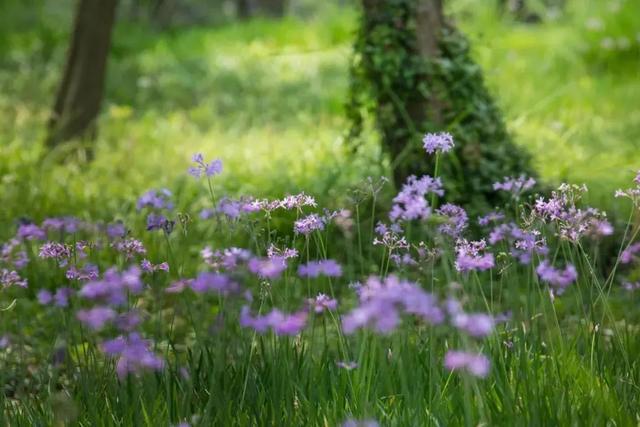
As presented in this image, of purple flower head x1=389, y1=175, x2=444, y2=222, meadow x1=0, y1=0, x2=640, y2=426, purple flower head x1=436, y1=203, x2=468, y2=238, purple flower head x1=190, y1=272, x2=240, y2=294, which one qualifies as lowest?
meadow x1=0, y1=0, x2=640, y2=426

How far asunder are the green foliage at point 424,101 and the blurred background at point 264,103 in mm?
186

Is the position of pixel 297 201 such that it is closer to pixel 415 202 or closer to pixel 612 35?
pixel 415 202

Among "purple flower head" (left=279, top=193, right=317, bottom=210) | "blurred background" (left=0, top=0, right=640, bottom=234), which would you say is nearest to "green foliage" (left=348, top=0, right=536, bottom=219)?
"blurred background" (left=0, top=0, right=640, bottom=234)

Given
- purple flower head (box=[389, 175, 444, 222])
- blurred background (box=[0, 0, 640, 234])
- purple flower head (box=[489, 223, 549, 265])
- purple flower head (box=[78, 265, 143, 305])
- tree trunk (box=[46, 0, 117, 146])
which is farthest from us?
tree trunk (box=[46, 0, 117, 146])

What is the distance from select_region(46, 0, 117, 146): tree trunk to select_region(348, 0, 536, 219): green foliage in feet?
10.0

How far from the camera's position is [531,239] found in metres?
2.27

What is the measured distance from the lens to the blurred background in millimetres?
5785

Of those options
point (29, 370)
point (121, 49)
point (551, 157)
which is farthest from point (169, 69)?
point (29, 370)

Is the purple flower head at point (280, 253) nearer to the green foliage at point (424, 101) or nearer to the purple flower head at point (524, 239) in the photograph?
the purple flower head at point (524, 239)

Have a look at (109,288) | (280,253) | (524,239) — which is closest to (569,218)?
(524,239)

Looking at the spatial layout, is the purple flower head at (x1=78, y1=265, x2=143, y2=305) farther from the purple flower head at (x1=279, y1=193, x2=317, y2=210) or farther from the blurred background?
the blurred background

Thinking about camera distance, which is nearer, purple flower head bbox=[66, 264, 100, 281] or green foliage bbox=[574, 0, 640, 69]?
purple flower head bbox=[66, 264, 100, 281]

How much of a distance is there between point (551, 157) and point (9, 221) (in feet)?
12.0

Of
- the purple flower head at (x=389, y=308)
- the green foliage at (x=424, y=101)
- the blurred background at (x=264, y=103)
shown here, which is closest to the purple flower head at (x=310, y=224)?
the purple flower head at (x=389, y=308)
